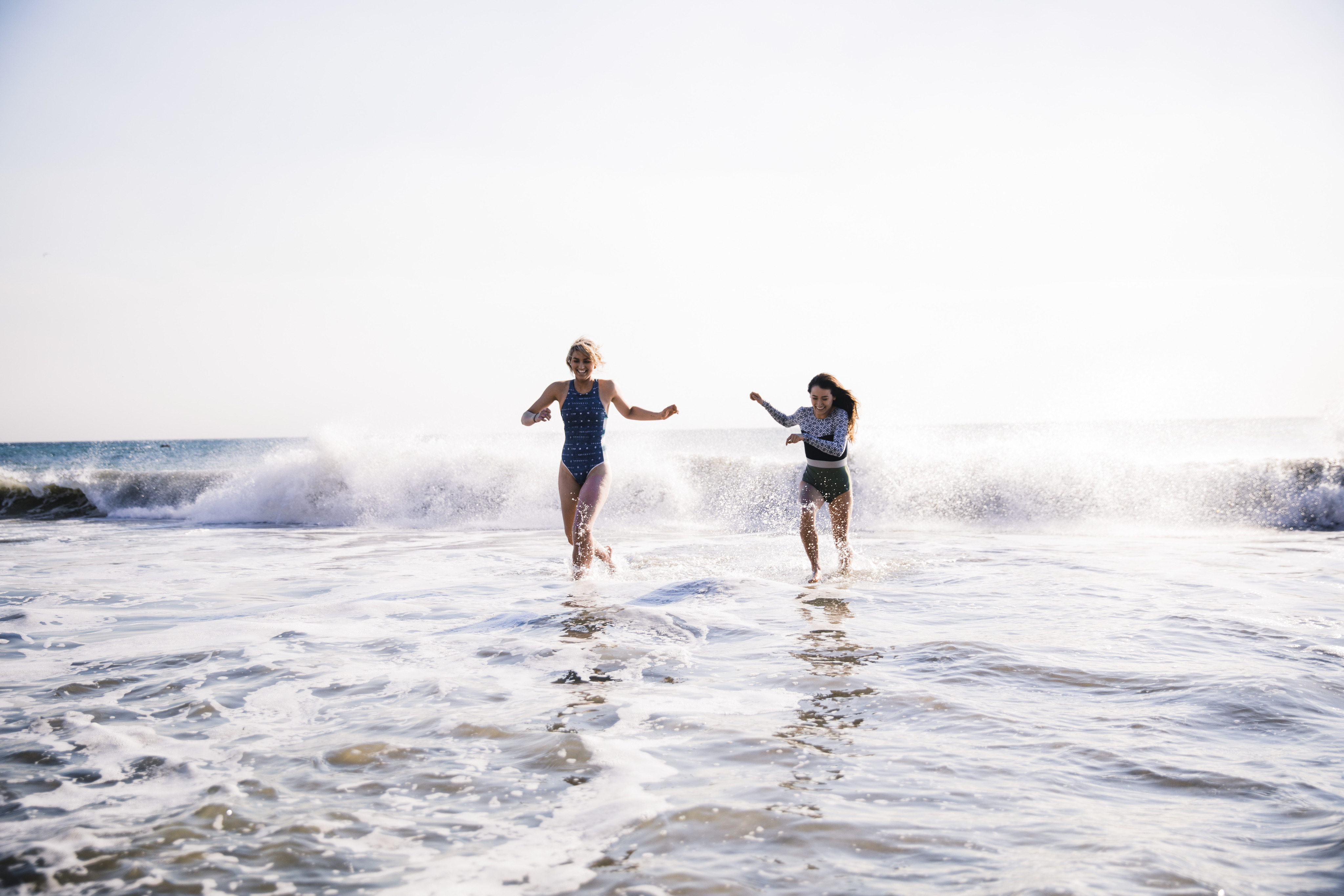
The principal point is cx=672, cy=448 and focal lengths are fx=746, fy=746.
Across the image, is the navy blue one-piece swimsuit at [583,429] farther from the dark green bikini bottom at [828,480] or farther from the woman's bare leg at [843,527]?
the woman's bare leg at [843,527]

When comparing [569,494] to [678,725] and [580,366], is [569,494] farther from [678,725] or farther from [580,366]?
[678,725]

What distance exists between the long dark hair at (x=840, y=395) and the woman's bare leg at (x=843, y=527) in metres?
0.75

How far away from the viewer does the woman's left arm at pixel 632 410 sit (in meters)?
7.40

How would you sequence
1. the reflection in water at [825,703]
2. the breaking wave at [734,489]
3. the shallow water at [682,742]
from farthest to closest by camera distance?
the breaking wave at [734,489]
the reflection in water at [825,703]
the shallow water at [682,742]

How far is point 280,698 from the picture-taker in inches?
166

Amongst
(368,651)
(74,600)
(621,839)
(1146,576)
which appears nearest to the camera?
(621,839)

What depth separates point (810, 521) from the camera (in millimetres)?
8094

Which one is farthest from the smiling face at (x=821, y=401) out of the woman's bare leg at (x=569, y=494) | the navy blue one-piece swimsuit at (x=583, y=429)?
the woman's bare leg at (x=569, y=494)

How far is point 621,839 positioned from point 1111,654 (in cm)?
378

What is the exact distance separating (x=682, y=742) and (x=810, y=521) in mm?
Answer: 4842

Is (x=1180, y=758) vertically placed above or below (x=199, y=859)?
below

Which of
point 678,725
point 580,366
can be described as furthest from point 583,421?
point 678,725

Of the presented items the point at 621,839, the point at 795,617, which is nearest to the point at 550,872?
the point at 621,839

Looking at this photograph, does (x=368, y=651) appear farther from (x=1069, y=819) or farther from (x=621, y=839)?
(x=1069, y=819)
